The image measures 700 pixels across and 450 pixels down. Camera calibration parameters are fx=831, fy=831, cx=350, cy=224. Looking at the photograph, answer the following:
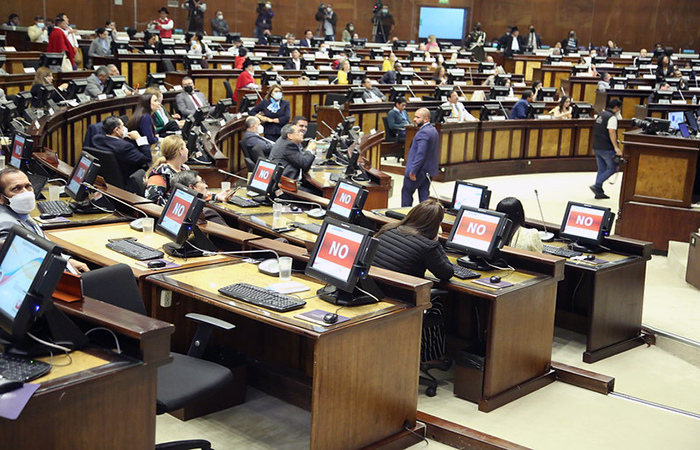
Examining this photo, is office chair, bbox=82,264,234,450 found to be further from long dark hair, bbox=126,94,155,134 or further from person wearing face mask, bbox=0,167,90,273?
long dark hair, bbox=126,94,155,134

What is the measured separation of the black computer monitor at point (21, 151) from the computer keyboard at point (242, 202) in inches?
61.5

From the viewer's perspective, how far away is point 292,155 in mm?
7797

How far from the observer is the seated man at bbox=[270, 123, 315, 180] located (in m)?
7.79

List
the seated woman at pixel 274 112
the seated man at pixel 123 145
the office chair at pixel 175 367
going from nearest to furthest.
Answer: the office chair at pixel 175 367
the seated man at pixel 123 145
the seated woman at pixel 274 112

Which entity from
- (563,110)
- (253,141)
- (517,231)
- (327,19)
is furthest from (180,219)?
(327,19)

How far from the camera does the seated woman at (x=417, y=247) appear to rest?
4574 mm

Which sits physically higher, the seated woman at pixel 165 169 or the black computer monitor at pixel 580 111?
the black computer monitor at pixel 580 111

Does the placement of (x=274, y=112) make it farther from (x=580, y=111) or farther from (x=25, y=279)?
(x=25, y=279)

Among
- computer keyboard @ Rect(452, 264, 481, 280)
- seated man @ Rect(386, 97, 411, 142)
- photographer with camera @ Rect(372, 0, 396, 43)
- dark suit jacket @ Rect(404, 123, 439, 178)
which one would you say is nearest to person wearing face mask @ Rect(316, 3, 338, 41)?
photographer with camera @ Rect(372, 0, 396, 43)

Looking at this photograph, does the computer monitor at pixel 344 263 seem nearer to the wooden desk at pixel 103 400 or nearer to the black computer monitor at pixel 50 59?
the wooden desk at pixel 103 400

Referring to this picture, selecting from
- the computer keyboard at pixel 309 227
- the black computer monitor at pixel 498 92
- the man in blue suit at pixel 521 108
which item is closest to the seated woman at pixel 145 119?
the computer keyboard at pixel 309 227

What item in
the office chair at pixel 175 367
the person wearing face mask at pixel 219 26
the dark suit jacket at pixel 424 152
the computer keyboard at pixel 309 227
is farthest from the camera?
the person wearing face mask at pixel 219 26

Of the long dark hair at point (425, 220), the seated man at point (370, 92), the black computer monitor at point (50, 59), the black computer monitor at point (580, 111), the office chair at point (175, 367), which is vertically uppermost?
the black computer monitor at point (50, 59)

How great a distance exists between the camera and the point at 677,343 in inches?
235
